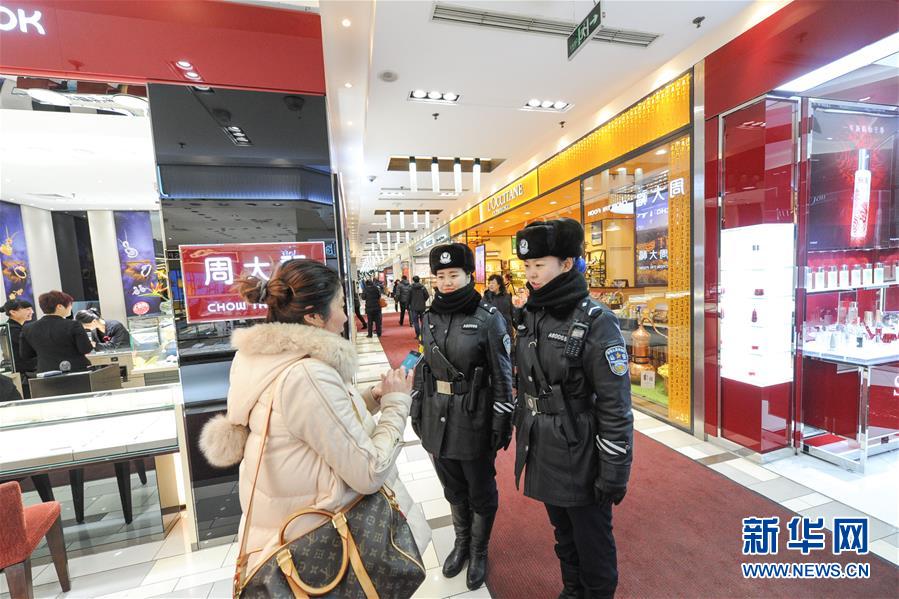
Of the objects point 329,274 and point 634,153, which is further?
point 634,153

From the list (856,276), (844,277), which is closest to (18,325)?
(844,277)

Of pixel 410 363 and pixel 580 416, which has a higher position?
pixel 410 363

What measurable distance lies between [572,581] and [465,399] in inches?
35.8

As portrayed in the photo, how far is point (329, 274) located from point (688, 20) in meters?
3.79

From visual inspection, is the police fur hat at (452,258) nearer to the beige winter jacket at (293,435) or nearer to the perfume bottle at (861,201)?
the beige winter jacket at (293,435)

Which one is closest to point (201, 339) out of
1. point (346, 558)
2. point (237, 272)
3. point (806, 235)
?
point (237, 272)

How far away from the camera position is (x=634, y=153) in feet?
13.5

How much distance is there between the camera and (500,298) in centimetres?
568

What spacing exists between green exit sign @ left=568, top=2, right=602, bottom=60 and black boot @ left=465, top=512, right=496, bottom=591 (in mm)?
2829

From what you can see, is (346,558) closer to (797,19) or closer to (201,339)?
(201,339)

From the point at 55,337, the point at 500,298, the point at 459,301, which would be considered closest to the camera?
the point at 459,301

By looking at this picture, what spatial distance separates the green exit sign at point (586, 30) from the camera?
2.27 m

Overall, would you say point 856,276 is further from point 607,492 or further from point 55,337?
point 55,337

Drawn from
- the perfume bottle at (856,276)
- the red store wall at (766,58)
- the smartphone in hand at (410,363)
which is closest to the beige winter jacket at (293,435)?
the smartphone in hand at (410,363)
